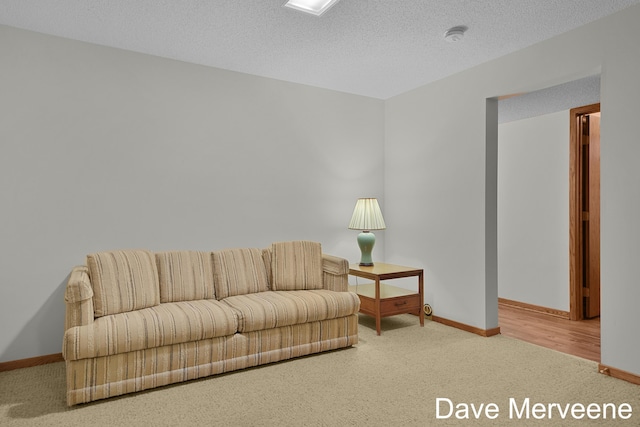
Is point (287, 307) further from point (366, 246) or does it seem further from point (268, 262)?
point (366, 246)

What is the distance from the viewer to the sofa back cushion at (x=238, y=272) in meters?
3.53

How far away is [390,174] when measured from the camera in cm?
498

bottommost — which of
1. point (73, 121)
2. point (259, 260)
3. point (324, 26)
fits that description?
point (259, 260)

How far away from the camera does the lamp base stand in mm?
4375

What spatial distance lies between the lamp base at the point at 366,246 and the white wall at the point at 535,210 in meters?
2.01

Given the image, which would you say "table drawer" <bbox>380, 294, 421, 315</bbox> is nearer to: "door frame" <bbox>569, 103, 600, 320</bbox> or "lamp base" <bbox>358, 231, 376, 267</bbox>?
"lamp base" <bbox>358, 231, 376, 267</bbox>

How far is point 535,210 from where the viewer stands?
4.96 meters

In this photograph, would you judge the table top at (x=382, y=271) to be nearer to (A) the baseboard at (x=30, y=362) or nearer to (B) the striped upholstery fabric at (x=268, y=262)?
(B) the striped upholstery fabric at (x=268, y=262)

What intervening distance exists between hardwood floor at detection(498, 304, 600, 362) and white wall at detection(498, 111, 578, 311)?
0.28 metres

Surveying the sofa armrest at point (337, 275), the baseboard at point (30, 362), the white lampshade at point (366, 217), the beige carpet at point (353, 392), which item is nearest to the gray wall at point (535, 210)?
the beige carpet at point (353, 392)

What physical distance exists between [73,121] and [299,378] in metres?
2.66

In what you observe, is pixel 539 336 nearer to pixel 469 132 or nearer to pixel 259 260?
pixel 469 132

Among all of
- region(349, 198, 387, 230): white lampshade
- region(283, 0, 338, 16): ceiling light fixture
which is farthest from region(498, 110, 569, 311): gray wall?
region(283, 0, 338, 16): ceiling light fixture

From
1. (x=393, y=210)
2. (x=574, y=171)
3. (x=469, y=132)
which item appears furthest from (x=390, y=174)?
(x=574, y=171)
